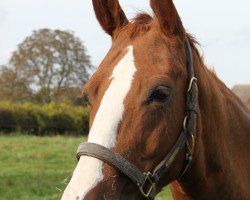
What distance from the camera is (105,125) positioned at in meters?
2.67

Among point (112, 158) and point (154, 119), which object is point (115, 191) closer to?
point (112, 158)

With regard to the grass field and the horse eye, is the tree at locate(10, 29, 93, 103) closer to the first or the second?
the grass field

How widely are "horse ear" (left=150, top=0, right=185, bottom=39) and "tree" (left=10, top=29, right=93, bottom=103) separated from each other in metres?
31.9

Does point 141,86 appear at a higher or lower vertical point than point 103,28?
lower

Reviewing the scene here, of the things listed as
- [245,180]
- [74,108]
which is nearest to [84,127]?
[74,108]

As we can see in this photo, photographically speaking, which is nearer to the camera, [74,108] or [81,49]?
[74,108]

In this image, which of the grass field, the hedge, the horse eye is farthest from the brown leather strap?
the hedge

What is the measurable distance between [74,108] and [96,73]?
107 ft

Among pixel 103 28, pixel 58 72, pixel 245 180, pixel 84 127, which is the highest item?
pixel 103 28

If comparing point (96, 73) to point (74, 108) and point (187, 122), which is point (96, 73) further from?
point (74, 108)

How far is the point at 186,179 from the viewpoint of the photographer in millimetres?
3309

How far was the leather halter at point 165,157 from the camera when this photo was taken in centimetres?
262

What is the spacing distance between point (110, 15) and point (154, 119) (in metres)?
1.03

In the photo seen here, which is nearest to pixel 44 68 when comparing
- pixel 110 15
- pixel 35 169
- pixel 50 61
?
pixel 50 61
